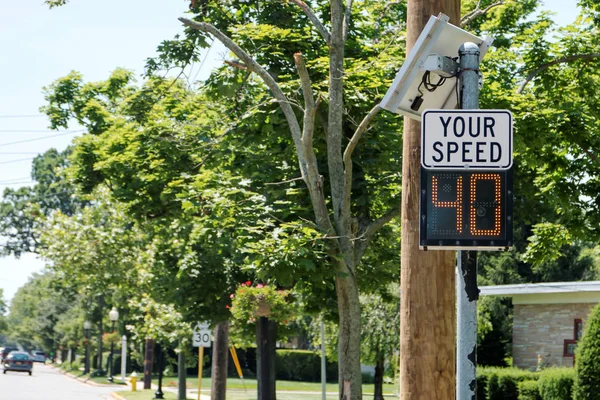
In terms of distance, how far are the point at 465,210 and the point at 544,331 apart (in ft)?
83.9

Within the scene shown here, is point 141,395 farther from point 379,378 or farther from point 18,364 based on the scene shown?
point 18,364

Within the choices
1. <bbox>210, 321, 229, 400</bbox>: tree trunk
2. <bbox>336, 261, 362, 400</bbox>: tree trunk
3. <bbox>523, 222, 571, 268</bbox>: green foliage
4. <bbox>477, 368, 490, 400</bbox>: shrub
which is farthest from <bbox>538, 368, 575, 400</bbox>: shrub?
<bbox>336, 261, 362, 400</bbox>: tree trunk

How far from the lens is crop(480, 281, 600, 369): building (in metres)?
28.4

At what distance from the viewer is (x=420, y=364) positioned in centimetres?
705

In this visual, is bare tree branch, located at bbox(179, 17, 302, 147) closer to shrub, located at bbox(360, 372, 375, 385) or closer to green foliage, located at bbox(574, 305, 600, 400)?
green foliage, located at bbox(574, 305, 600, 400)

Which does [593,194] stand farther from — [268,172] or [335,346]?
[335,346]

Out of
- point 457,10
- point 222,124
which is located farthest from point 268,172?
point 457,10

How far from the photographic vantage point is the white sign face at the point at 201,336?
1025 inches

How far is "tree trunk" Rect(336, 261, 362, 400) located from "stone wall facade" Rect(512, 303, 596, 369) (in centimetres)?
1596

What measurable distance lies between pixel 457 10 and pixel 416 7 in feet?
1.10

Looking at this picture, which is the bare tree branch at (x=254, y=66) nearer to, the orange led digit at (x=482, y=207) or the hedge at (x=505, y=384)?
the orange led digit at (x=482, y=207)

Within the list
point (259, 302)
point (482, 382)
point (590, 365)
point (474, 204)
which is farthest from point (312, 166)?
point (482, 382)

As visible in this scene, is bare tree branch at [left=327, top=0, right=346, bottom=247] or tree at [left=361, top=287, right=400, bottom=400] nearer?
bare tree branch at [left=327, top=0, right=346, bottom=247]

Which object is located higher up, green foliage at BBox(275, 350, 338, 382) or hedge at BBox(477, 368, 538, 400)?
hedge at BBox(477, 368, 538, 400)
